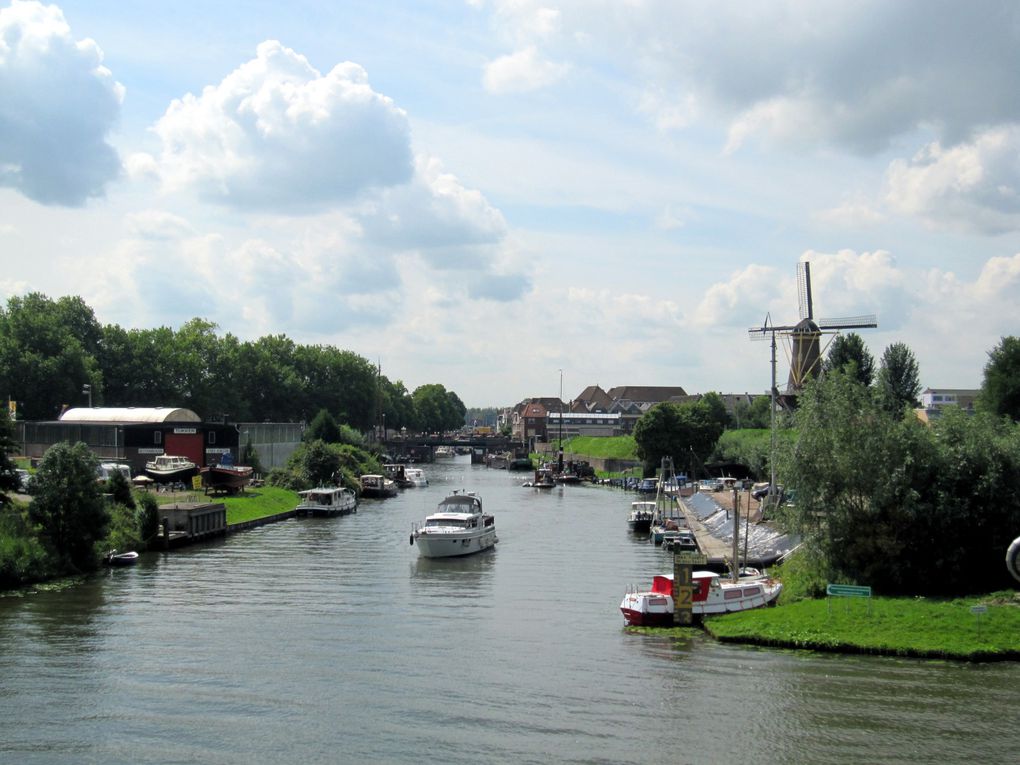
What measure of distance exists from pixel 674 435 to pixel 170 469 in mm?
59377

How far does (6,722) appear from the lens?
25125mm

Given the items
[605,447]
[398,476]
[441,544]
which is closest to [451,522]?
[441,544]

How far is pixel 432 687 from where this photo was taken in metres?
28.6

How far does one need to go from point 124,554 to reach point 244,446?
1923 inches

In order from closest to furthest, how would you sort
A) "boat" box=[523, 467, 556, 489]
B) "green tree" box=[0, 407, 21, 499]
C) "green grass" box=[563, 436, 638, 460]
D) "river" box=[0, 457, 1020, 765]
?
"river" box=[0, 457, 1020, 765], "green tree" box=[0, 407, 21, 499], "boat" box=[523, 467, 556, 489], "green grass" box=[563, 436, 638, 460]

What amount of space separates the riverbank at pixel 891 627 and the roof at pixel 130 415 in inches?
2566

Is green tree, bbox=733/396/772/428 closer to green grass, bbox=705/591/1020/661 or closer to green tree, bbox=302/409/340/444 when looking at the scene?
green tree, bbox=302/409/340/444

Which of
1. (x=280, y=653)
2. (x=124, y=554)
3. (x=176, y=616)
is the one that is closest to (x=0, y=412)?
(x=124, y=554)

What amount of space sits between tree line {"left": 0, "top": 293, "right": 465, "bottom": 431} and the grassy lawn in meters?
15.5

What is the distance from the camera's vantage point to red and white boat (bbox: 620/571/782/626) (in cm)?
3656

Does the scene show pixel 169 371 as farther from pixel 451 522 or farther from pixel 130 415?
pixel 451 522

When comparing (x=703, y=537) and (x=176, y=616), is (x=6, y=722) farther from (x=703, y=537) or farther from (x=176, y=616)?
(x=703, y=537)

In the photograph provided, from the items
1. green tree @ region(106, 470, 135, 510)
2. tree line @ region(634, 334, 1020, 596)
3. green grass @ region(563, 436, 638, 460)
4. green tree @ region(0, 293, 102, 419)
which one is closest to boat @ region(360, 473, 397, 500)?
green tree @ region(0, 293, 102, 419)

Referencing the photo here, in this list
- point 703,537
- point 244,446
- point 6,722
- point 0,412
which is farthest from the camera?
point 244,446
